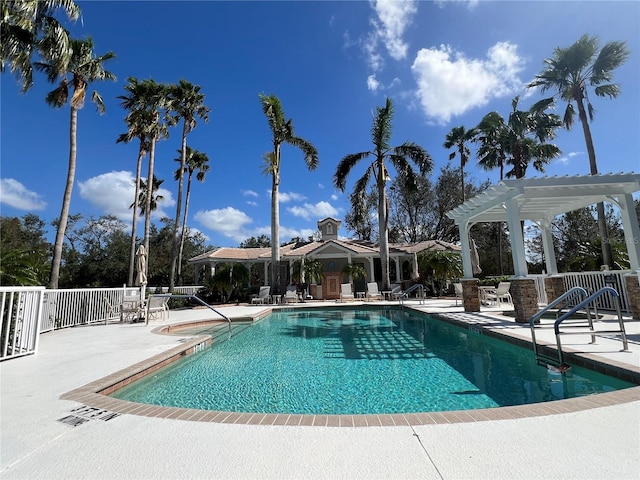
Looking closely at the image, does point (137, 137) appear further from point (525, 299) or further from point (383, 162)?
point (525, 299)

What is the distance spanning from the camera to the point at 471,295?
12.0m

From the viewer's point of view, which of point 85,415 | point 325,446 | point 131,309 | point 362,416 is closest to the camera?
point 325,446

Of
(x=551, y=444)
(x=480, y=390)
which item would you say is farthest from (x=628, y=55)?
(x=551, y=444)

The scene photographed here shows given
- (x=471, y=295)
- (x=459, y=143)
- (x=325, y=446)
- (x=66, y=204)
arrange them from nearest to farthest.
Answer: (x=325, y=446)
(x=471, y=295)
(x=66, y=204)
(x=459, y=143)

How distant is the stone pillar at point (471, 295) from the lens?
39.2ft

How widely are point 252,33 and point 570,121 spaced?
59.0 feet

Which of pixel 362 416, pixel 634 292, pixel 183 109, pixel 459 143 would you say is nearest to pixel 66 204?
pixel 183 109

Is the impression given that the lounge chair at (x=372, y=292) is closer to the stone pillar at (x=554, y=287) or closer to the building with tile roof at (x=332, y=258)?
the building with tile roof at (x=332, y=258)

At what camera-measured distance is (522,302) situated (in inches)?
342

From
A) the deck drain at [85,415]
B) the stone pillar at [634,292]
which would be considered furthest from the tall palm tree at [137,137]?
the stone pillar at [634,292]

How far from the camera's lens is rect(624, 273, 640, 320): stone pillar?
8.23 metres

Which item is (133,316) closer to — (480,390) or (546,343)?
(480,390)

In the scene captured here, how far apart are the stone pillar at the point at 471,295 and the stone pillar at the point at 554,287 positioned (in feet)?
8.22

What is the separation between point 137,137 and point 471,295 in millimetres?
22796
